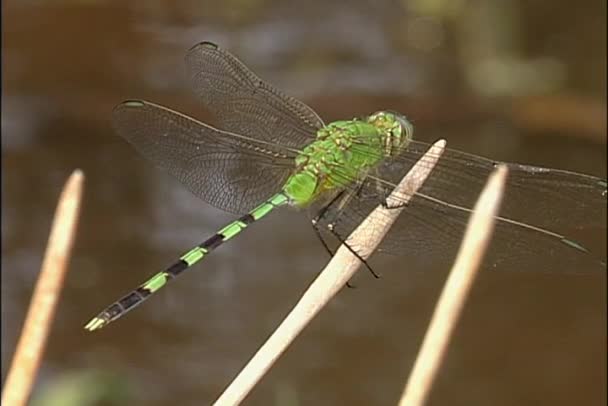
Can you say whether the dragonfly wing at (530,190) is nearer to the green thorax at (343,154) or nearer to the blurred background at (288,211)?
the green thorax at (343,154)

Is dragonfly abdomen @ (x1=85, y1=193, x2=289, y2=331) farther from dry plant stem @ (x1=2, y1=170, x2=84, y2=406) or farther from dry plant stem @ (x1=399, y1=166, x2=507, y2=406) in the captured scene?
dry plant stem @ (x1=399, y1=166, x2=507, y2=406)

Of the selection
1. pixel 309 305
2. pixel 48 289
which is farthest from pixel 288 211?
pixel 48 289

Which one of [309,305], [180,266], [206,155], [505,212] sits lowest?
[309,305]

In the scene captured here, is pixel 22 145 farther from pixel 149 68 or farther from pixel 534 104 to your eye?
pixel 534 104

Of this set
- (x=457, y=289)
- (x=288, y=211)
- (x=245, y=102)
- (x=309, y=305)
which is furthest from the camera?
(x=288, y=211)

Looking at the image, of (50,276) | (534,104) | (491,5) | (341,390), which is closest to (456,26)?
(491,5)

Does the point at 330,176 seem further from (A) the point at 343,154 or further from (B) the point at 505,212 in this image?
(B) the point at 505,212
